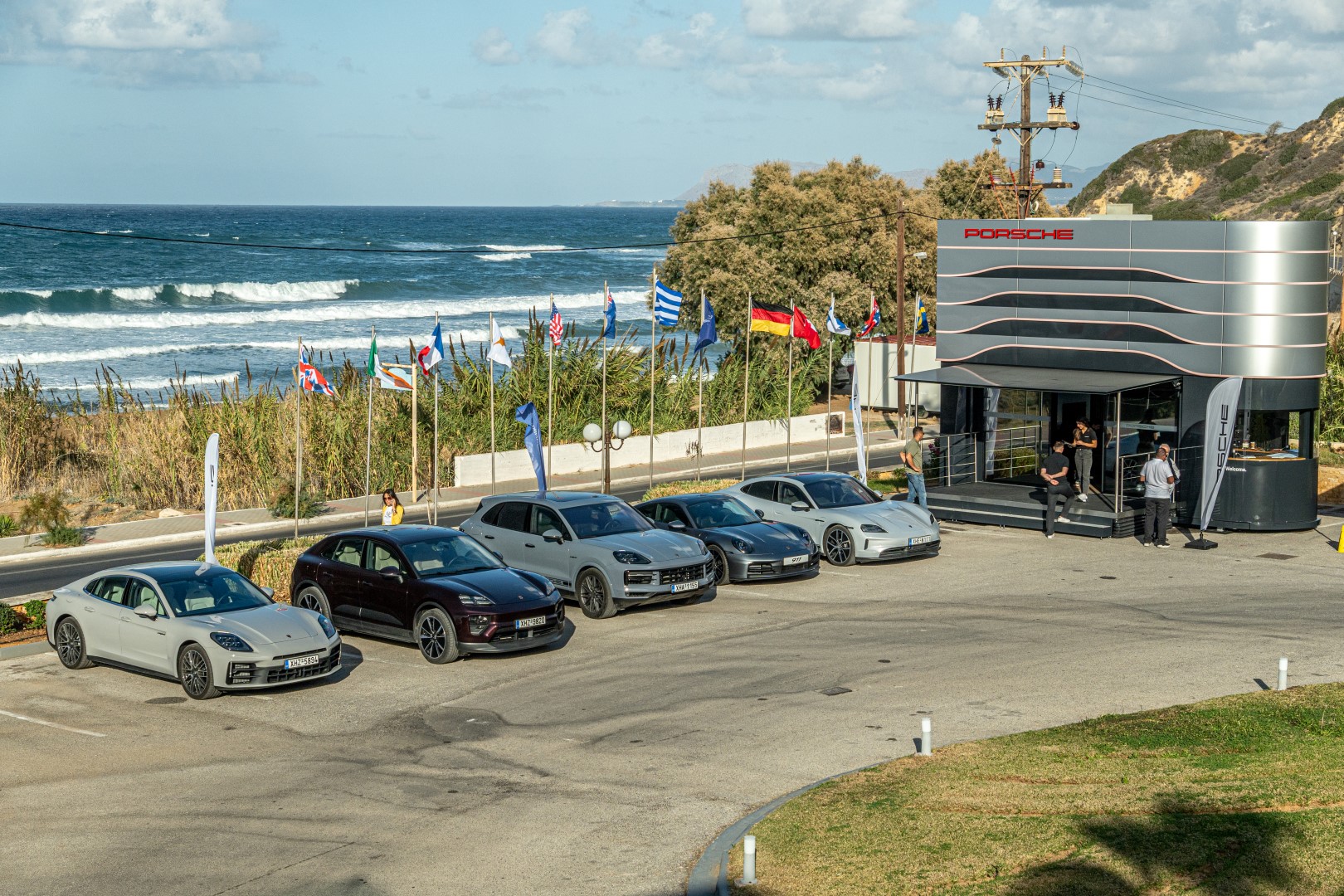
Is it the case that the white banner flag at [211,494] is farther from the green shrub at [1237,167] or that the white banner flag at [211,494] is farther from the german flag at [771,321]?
the green shrub at [1237,167]

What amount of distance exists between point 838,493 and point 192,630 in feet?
37.8

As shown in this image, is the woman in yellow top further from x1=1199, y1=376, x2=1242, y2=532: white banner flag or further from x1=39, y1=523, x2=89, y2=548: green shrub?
x1=1199, y1=376, x2=1242, y2=532: white banner flag

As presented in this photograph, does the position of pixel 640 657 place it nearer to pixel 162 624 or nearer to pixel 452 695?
pixel 452 695

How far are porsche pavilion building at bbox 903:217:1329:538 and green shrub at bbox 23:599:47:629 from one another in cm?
1592

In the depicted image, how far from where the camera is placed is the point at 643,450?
37938 millimetres

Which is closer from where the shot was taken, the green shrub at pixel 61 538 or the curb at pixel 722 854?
the curb at pixel 722 854

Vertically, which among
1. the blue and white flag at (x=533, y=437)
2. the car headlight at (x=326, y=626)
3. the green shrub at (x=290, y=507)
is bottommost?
the green shrub at (x=290, y=507)

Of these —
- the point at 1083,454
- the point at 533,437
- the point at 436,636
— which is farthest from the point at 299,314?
the point at 436,636

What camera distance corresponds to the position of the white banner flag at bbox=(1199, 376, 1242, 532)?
23812 mm

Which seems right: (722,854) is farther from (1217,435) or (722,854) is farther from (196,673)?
(1217,435)

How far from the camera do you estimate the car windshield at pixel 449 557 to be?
17531 mm

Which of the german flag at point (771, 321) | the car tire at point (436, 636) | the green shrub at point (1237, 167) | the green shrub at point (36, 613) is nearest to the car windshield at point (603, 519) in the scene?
the car tire at point (436, 636)

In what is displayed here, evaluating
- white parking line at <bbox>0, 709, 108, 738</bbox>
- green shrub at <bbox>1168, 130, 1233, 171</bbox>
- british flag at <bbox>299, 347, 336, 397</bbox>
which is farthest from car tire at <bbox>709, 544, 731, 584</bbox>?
green shrub at <bbox>1168, 130, 1233, 171</bbox>

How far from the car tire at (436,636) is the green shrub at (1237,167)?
89793mm
